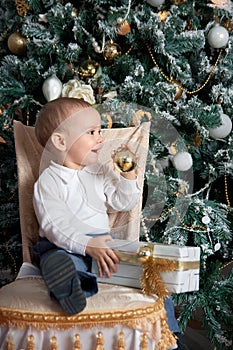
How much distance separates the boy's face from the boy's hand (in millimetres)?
295

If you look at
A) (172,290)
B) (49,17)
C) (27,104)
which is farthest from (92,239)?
(49,17)

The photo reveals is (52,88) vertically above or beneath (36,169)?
above

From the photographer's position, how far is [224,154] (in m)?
2.06

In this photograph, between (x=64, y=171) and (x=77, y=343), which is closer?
(x=77, y=343)

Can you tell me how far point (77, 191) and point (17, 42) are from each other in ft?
2.80

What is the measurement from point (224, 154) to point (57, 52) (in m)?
0.75

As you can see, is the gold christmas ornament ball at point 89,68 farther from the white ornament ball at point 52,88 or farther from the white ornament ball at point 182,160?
the white ornament ball at point 182,160

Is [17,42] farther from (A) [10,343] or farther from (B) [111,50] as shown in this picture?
(A) [10,343]

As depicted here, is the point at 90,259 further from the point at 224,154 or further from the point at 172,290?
the point at 224,154

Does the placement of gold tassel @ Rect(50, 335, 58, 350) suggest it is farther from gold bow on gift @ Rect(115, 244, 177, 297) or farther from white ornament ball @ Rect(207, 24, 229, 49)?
white ornament ball @ Rect(207, 24, 229, 49)

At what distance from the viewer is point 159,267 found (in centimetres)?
133

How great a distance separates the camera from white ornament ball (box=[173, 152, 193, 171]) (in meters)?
1.92

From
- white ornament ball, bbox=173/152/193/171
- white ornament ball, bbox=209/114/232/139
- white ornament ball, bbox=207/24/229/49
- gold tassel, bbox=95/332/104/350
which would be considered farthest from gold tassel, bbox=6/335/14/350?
white ornament ball, bbox=207/24/229/49

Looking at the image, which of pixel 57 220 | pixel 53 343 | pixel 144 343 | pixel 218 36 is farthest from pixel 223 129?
pixel 53 343
